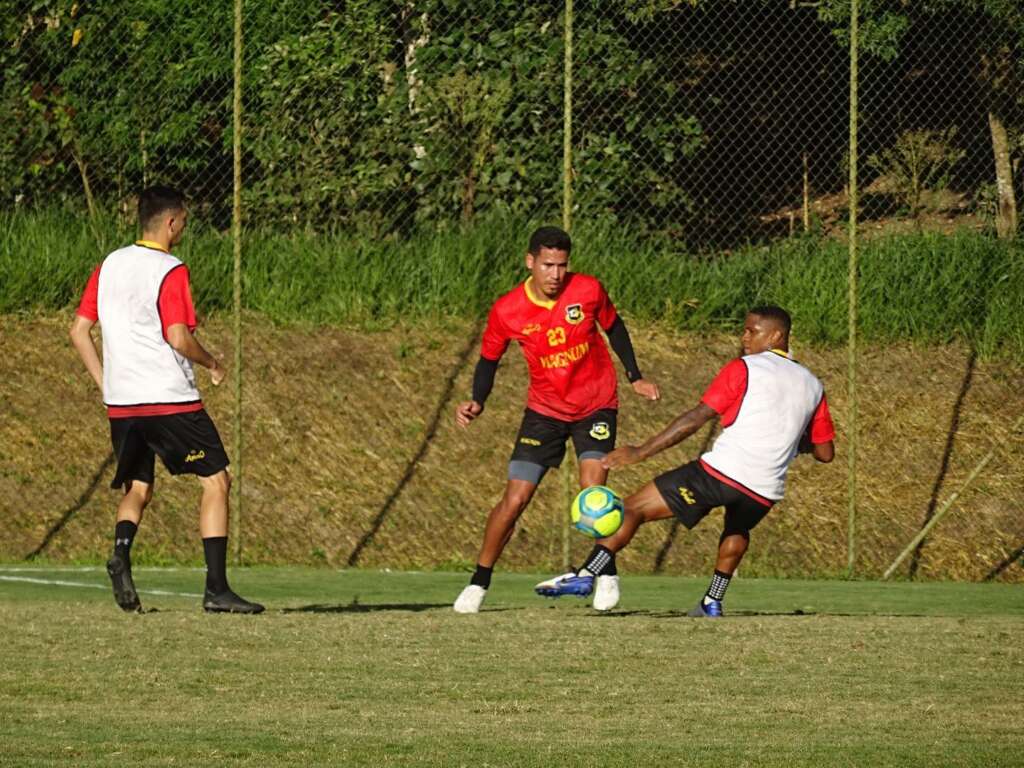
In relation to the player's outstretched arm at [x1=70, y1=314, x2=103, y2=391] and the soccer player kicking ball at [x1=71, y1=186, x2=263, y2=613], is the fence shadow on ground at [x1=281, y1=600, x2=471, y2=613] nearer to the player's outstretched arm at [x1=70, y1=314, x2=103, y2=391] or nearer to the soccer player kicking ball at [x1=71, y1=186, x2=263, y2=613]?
the soccer player kicking ball at [x1=71, y1=186, x2=263, y2=613]

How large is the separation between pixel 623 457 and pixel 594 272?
292 inches

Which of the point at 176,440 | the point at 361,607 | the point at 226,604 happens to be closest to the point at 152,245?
the point at 176,440

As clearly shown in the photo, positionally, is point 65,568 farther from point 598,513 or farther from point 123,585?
point 598,513

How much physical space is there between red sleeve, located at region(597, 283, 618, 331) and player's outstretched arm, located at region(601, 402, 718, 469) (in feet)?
4.40

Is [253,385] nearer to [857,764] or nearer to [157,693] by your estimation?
[157,693]

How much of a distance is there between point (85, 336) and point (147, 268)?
22.6 inches

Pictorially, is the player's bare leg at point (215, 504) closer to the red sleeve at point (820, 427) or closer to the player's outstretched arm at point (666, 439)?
A: the player's outstretched arm at point (666, 439)

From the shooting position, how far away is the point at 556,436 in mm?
11117

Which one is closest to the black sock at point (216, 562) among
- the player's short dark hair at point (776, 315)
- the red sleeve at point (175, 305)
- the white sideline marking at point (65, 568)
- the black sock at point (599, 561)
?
the red sleeve at point (175, 305)

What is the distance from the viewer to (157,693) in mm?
7078

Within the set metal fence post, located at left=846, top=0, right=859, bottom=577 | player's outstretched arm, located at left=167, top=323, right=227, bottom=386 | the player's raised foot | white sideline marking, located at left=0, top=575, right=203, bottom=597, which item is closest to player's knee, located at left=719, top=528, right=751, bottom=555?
the player's raised foot

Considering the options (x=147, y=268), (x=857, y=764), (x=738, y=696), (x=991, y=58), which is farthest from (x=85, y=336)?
(x=991, y=58)

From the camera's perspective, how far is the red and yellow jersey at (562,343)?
36.2 feet

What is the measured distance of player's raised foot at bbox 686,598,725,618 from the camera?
10.5 meters
